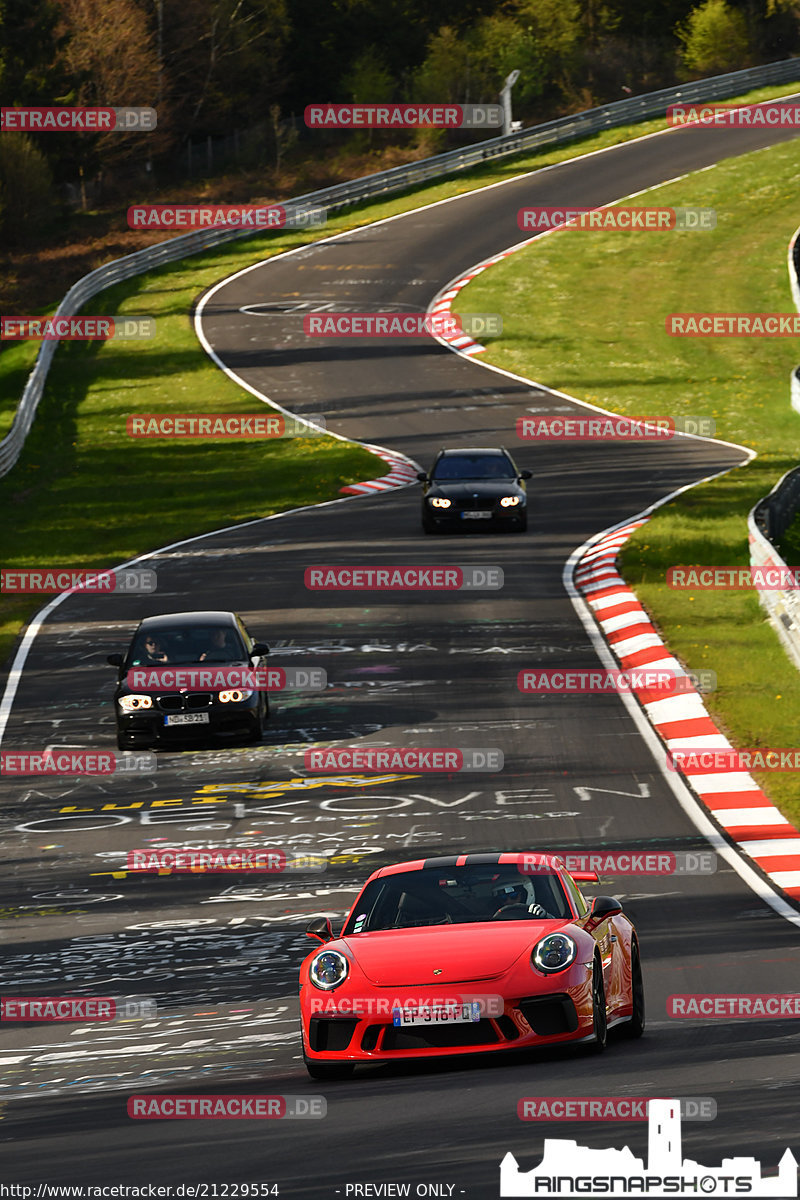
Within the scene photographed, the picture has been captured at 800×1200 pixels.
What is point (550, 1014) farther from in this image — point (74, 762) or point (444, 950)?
point (74, 762)

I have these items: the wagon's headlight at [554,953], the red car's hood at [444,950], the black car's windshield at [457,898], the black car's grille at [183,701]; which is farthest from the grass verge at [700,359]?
the wagon's headlight at [554,953]

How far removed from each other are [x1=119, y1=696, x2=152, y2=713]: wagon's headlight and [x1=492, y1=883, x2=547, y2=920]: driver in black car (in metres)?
11.1

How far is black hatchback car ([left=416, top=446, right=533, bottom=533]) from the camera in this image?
33.2 meters

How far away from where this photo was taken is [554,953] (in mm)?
9648

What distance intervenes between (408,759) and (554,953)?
33.1 ft

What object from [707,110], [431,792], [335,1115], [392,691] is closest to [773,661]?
[392,691]

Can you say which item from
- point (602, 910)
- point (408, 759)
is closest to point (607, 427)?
point (408, 759)

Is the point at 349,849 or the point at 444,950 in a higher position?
the point at 444,950

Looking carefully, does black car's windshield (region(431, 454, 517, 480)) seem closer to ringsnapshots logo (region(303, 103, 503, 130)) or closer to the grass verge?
the grass verge

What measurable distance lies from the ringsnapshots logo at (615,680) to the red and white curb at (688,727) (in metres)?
0.19

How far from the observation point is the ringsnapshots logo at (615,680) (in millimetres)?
22078

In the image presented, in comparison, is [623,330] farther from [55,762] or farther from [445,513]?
[55,762]

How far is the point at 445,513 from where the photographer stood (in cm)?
3312

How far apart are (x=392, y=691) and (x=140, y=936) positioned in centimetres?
915
